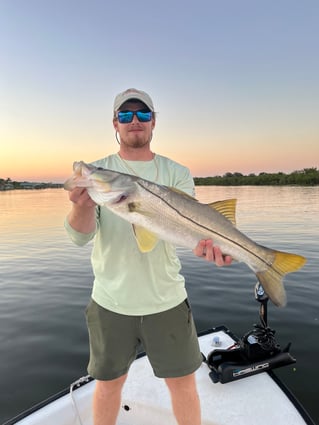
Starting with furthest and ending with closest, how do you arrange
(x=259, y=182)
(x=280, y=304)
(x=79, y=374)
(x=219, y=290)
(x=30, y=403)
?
1. (x=259, y=182)
2. (x=219, y=290)
3. (x=79, y=374)
4. (x=30, y=403)
5. (x=280, y=304)

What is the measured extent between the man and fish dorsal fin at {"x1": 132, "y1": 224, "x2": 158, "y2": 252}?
0.24 m

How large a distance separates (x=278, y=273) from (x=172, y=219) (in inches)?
36.2

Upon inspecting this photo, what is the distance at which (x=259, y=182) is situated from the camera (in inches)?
3588

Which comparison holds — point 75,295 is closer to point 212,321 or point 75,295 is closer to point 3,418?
point 212,321

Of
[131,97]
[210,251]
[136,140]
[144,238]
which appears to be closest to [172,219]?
[144,238]

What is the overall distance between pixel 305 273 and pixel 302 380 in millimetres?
4971

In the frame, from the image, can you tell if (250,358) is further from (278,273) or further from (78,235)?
(78,235)

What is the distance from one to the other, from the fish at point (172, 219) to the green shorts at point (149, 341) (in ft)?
2.13

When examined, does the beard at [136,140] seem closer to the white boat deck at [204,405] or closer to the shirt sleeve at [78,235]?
the shirt sleeve at [78,235]

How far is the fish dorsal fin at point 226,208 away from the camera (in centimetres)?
264

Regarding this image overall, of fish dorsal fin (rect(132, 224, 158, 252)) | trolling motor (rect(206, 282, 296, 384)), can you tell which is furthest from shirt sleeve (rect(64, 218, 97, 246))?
trolling motor (rect(206, 282, 296, 384))

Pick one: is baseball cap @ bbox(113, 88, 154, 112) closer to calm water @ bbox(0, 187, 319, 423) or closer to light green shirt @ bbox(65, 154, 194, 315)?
light green shirt @ bbox(65, 154, 194, 315)

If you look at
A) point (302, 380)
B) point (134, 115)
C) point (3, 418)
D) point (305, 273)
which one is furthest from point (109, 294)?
point (305, 273)

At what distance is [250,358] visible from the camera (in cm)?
378
